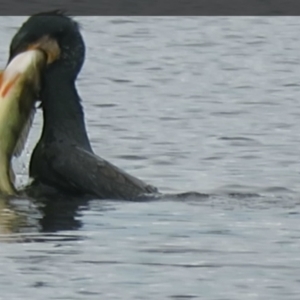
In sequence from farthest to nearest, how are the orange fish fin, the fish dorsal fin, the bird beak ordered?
the fish dorsal fin → the bird beak → the orange fish fin

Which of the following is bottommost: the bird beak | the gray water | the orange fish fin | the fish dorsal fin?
the gray water

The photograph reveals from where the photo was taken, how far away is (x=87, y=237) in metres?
12.0

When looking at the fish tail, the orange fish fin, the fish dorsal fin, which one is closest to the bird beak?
the orange fish fin

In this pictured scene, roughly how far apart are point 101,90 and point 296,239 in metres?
8.57

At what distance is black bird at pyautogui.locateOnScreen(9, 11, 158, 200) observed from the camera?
516 inches

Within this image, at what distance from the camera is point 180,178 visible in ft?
48.6

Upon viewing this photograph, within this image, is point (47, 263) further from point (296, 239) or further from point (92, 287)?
point (296, 239)

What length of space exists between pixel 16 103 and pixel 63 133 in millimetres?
381

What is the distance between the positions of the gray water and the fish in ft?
0.95

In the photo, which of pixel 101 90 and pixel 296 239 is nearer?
pixel 296 239

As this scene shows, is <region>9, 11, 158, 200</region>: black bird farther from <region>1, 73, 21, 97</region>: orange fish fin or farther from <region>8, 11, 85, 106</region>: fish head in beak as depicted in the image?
<region>1, 73, 21, 97</region>: orange fish fin

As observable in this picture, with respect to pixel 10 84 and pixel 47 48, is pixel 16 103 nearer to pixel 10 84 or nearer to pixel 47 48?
pixel 10 84

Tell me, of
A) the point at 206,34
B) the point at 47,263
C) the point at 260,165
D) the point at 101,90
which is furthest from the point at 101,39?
the point at 47,263

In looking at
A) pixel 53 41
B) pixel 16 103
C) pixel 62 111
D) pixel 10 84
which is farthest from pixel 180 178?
pixel 10 84
